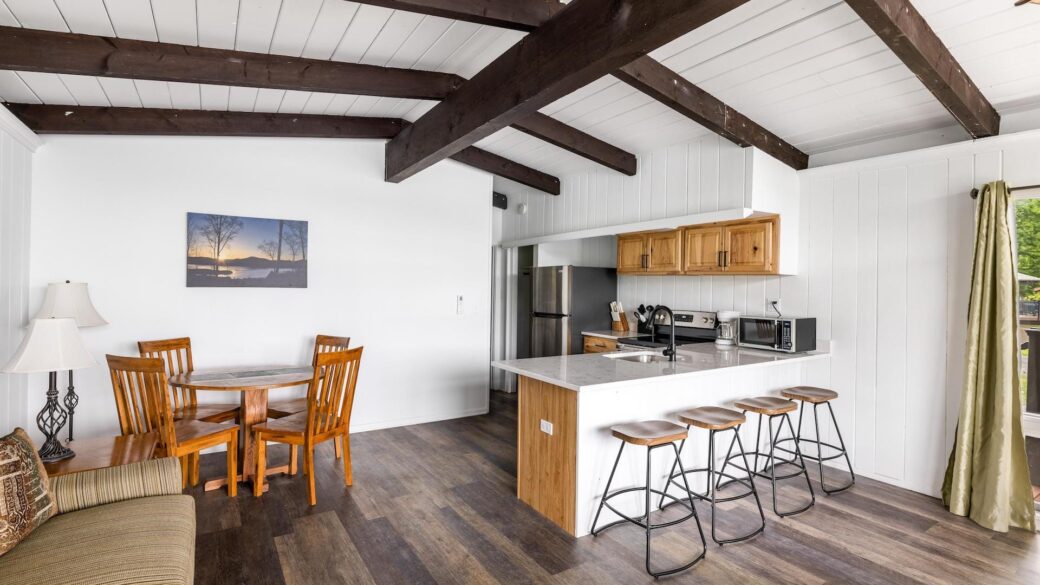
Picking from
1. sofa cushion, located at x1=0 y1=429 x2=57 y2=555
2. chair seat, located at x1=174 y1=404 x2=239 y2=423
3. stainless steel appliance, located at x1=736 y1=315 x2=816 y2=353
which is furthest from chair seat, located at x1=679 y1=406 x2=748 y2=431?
chair seat, located at x1=174 y1=404 x2=239 y2=423

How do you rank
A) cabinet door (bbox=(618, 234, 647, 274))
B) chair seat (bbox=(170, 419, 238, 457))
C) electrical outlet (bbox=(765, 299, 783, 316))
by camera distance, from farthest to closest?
cabinet door (bbox=(618, 234, 647, 274)) < electrical outlet (bbox=(765, 299, 783, 316)) < chair seat (bbox=(170, 419, 238, 457))

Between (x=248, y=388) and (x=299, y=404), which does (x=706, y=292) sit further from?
(x=248, y=388)

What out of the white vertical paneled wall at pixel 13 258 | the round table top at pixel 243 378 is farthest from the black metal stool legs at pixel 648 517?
the white vertical paneled wall at pixel 13 258

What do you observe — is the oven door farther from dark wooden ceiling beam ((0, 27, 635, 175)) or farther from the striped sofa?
the striped sofa

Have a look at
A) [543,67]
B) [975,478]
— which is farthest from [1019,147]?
[543,67]

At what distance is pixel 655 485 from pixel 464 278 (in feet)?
9.47

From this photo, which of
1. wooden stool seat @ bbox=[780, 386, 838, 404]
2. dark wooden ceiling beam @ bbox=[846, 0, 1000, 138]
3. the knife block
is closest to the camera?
dark wooden ceiling beam @ bbox=[846, 0, 1000, 138]

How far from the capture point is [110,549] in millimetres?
1696

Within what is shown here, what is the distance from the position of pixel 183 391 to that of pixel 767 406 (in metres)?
4.08

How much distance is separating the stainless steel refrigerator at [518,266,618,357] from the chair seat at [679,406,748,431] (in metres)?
2.41

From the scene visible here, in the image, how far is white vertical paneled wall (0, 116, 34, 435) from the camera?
9.84 ft

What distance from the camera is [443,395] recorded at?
16.7 feet

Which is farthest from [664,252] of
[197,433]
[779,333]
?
[197,433]

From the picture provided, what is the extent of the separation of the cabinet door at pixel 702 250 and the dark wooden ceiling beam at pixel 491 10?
243cm
